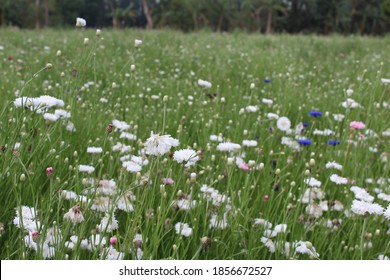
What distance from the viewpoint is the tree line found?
35.7 metres

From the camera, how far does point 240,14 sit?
38.9m

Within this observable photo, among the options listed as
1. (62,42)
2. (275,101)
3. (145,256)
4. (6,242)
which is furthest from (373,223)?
(62,42)

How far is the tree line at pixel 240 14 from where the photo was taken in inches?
1406

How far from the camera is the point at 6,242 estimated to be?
152 cm

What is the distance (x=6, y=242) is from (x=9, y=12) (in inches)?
1473

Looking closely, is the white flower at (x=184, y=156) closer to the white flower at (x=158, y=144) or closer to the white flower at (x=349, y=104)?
the white flower at (x=158, y=144)

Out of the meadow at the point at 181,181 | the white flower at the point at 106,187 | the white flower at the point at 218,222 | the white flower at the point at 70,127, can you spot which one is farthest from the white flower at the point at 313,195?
the white flower at the point at 70,127

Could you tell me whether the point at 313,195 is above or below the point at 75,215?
below

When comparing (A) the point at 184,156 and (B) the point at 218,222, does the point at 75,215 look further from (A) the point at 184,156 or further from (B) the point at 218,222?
(B) the point at 218,222

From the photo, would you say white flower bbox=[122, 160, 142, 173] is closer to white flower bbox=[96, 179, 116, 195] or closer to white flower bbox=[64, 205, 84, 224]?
white flower bbox=[96, 179, 116, 195]

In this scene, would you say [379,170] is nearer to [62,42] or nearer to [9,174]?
[9,174]

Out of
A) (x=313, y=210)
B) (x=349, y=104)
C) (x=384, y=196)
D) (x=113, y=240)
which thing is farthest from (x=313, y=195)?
(x=113, y=240)

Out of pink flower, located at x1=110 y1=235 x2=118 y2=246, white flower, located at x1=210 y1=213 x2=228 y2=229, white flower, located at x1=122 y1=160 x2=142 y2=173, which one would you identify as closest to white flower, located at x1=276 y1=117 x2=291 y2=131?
white flower, located at x1=210 y1=213 x2=228 y2=229

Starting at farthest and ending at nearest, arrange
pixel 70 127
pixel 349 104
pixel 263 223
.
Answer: pixel 349 104 < pixel 70 127 < pixel 263 223
